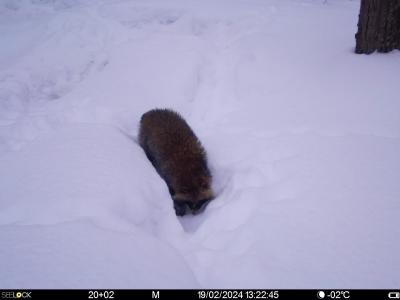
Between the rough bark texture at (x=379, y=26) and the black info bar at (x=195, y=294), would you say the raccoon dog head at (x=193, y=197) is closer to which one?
the black info bar at (x=195, y=294)

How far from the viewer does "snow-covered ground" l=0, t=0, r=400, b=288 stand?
7.84 feet

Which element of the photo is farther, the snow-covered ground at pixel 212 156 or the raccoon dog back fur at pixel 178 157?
the raccoon dog back fur at pixel 178 157

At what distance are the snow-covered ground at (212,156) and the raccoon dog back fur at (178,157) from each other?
18 cm

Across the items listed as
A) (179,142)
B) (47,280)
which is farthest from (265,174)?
(47,280)

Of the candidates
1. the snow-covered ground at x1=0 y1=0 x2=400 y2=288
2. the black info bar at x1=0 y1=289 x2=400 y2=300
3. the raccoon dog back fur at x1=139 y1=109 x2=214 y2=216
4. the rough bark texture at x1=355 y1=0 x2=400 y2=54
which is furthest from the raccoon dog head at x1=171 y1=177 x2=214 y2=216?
the rough bark texture at x1=355 y1=0 x2=400 y2=54

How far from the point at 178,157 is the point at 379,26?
10.2 ft

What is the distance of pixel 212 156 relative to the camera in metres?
4.17

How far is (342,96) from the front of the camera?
4.30 metres

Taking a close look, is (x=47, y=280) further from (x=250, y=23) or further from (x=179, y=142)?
(x=250, y=23)

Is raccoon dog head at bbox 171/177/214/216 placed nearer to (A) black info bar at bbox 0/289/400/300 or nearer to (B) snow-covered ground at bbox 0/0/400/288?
(B) snow-covered ground at bbox 0/0/400/288

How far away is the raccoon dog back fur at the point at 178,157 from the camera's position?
12.2 ft

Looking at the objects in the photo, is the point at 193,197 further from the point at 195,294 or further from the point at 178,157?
the point at 195,294

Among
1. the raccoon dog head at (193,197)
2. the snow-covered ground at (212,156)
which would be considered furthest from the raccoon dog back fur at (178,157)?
the snow-covered ground at (212,156)
